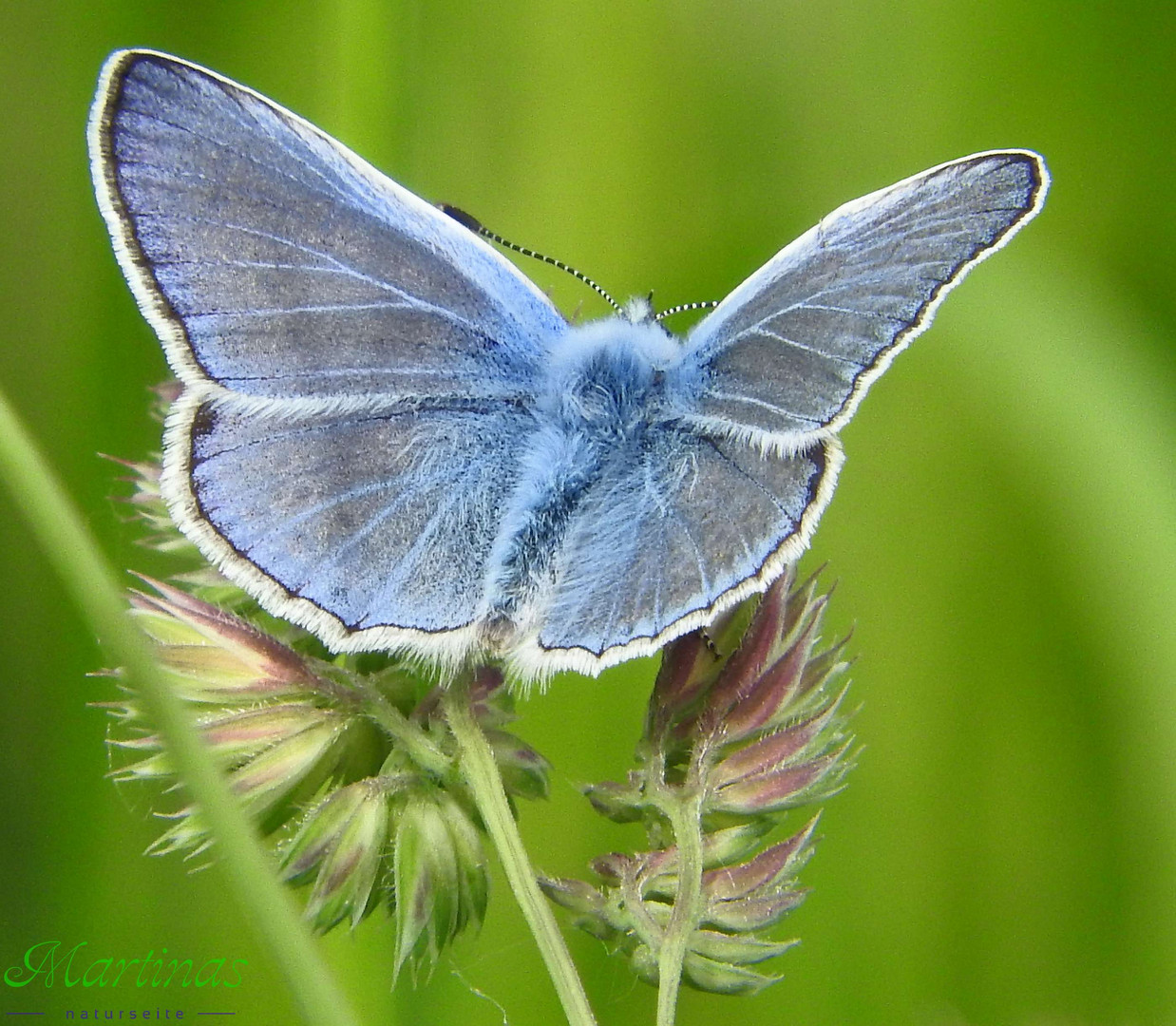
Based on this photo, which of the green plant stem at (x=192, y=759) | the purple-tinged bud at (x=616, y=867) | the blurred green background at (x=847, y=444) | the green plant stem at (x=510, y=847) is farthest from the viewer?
the blurred green background at (x=847, y=444)

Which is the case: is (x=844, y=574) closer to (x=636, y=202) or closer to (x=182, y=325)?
(x=636, y=202)

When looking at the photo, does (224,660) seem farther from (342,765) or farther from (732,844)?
(732,844)

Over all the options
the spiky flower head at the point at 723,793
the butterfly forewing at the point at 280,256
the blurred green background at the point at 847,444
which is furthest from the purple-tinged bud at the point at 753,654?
the blurred green background at the point at 847,444

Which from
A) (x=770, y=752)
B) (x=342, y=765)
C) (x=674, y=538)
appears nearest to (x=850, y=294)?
(x=674, y=538)

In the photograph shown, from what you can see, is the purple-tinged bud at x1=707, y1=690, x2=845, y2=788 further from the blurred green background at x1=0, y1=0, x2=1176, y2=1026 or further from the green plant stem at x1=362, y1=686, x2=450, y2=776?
the blurred green background at x1=0, y1=0, x2=1176, y2=1026

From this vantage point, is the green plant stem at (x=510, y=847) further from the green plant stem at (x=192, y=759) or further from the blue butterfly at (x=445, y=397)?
the green plant stem at (x=192, y=759)

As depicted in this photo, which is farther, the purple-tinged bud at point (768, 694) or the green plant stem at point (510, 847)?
the purple-tinged bud at point (768, 694)

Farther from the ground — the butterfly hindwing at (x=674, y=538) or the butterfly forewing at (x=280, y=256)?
the butterfly forewing at (x=280, y=256)
